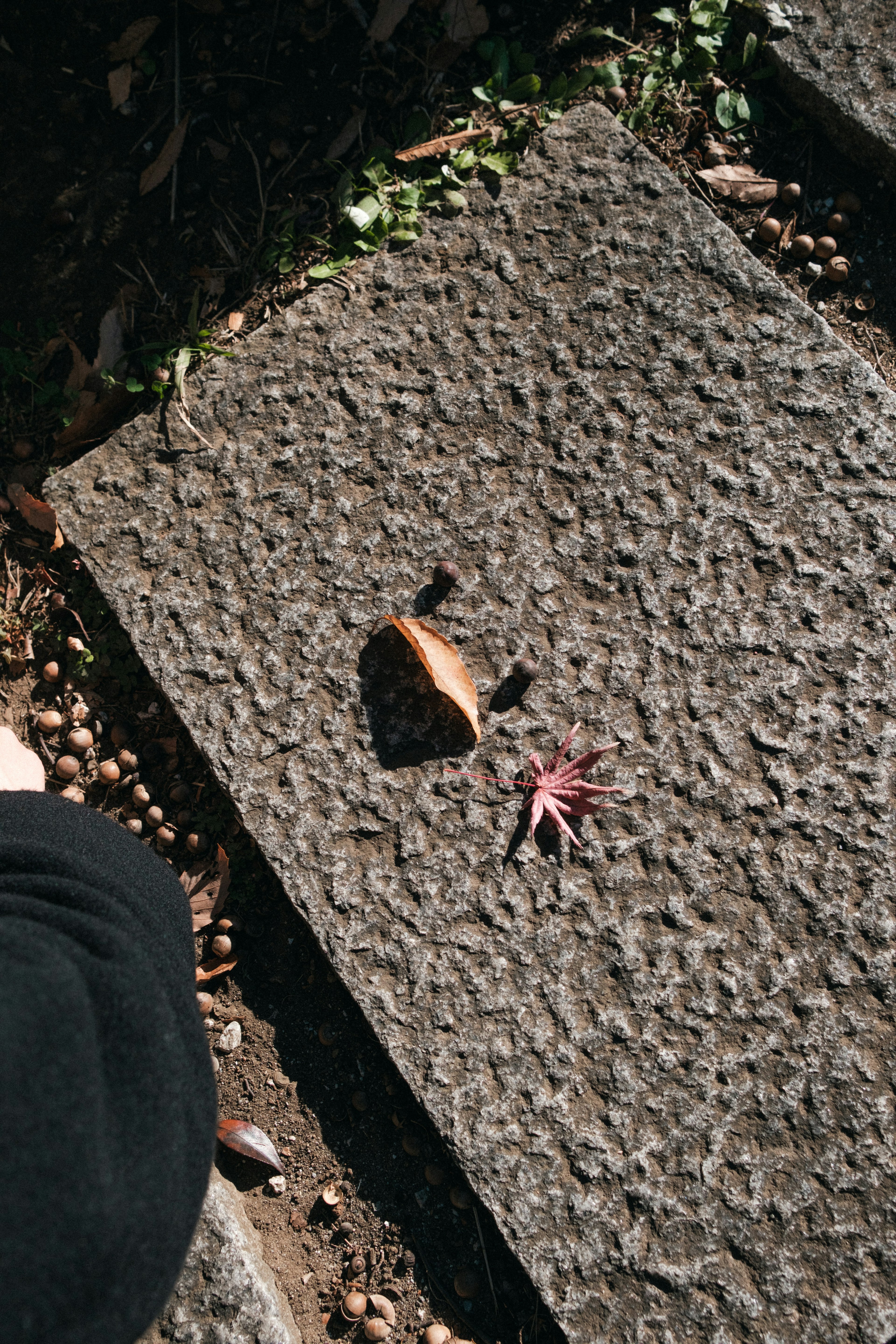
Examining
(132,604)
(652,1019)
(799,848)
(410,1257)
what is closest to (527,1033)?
(652,1019)

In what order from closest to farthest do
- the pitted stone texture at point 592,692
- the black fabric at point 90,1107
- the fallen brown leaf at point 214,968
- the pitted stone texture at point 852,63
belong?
the black fabric at point 90,1107, the pitted stone texture at point 592,692, the fallen brown leaf at point 214,968, the pitted stone texture at point 852,63

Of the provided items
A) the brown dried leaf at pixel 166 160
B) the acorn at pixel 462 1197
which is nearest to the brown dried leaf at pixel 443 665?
the acorn at pixel 462 1197

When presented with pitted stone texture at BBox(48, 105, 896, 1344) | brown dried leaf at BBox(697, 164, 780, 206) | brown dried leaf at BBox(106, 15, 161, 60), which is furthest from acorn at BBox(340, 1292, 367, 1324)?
brown dried leaf at BBox(106, 15, 161, 60)

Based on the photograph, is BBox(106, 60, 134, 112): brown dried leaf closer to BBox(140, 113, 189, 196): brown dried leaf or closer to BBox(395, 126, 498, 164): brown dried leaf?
BBox(140, 113, 189, 196): brown dried leaf

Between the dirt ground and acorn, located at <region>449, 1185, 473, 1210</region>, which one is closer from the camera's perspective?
acorn, located at <region>449, 1185, 473, 1210</region>

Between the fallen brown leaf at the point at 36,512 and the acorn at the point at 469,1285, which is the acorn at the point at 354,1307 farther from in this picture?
the fallen brown leaf at the point at 36,512

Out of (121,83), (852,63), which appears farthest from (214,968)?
(852,63)

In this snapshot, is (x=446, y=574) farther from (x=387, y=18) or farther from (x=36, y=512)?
(x=387, y=18)
